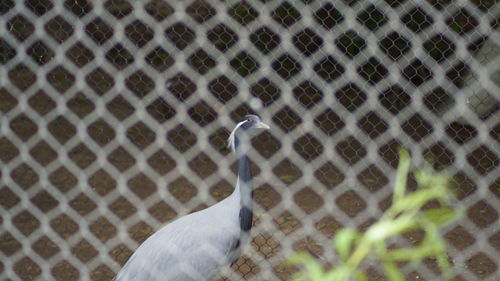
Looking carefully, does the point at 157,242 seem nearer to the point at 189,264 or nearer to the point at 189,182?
the point at 189,264

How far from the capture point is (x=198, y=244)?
2.58m

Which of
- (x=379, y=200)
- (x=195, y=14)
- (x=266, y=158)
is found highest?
(x=195, y=14)

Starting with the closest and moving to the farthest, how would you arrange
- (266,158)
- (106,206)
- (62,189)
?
(106,206) → (62,189) → (266,158)

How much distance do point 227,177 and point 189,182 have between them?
0.89 feet

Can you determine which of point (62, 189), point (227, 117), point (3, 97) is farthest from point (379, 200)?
point (3, 97)

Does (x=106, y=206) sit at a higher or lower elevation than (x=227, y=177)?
higher

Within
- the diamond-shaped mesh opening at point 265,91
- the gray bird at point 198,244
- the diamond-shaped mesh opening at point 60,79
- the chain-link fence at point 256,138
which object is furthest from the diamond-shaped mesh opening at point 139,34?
the gray bird at point 198,244

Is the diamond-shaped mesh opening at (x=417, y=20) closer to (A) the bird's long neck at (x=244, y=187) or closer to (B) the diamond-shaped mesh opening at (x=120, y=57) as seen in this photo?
(A) the bird's long neck at (x=244, y=187)

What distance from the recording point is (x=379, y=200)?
375 centimetres

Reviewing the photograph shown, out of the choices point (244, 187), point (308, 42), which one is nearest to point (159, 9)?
point (308, 42)

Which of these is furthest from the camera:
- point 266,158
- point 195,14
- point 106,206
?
point 195,14

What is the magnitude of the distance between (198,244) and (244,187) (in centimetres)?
29

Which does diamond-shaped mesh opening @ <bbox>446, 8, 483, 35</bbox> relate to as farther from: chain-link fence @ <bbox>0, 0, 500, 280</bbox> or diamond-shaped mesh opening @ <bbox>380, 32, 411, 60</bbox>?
Result: diamond-shaped mesh opening @ <bbox>380, 32, 411, 60</bbox>

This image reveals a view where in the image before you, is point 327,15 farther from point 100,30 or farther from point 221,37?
point 100,30
